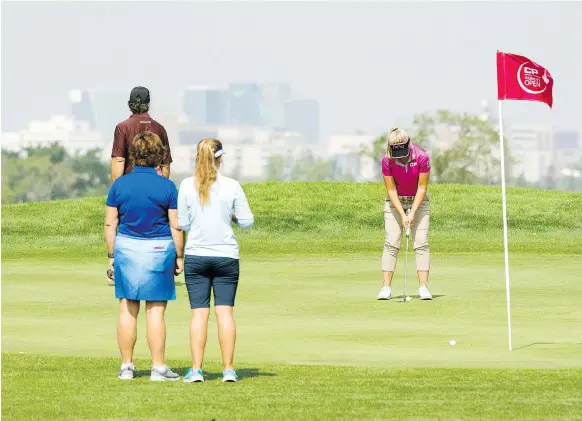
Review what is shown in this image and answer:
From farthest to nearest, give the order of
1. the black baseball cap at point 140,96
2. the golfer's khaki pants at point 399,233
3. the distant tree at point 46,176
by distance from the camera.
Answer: the distant tree at point 46,176
the golfer's khaki pants at point 399,233
the black baseball cap at point 140,96

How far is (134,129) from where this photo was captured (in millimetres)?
13977

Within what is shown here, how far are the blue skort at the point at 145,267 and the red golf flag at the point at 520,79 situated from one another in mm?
3360

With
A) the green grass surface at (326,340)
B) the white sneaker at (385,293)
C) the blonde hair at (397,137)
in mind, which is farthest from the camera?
the white sneaker at (385,293)

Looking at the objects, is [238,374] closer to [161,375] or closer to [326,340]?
[161,375]

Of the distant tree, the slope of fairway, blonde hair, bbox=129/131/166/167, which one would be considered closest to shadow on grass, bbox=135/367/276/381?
blonde hair, bbox=129/131/166/167

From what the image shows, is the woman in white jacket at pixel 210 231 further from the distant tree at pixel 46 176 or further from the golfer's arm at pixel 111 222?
the distant tree at pixel 46 176

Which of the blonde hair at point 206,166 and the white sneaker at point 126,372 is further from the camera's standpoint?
the white sneaker at point 126,372

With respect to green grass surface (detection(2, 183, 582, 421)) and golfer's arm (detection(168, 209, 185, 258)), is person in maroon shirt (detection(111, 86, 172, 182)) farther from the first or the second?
golfer's arm (detection(168, 209, 185, 258))

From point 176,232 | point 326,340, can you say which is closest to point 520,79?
point 326,340

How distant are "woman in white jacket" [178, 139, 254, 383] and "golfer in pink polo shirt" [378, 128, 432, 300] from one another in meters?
5.28

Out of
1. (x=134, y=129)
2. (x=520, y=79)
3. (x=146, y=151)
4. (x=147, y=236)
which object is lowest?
(x=147, y=236)

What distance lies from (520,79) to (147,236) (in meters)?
3.75

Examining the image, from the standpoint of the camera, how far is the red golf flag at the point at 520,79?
37.5 ft

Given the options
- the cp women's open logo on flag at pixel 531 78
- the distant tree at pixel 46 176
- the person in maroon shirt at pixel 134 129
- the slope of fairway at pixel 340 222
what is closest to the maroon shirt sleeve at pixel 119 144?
the person in maroon shirt at pixel 134 129
